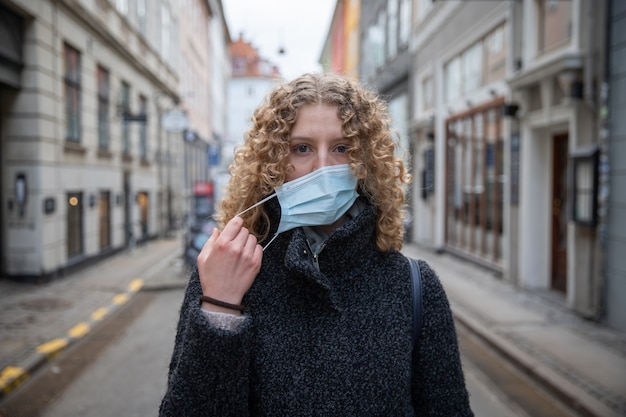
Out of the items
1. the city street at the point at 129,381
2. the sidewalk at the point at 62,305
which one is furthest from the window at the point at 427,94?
the city street at the point at 129,381

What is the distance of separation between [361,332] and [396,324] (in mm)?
114

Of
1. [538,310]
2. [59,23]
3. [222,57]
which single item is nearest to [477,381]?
[538,310]

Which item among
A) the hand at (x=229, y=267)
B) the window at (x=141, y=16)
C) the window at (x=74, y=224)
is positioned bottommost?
the window at (x=74, y=224)

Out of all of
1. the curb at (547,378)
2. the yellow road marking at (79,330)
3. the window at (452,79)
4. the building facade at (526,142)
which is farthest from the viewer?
the window at (452,79)

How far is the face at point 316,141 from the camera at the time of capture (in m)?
1.62

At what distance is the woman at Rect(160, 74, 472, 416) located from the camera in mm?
1449

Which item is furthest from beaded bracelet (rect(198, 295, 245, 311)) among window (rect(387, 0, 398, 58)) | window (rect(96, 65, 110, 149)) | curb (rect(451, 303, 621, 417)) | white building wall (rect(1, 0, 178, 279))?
window (rect(387, 0, 398, 58))

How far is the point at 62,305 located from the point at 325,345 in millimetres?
8387

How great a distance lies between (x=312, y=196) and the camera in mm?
1631

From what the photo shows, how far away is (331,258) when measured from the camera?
163 cm

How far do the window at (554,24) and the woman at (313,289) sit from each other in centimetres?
816

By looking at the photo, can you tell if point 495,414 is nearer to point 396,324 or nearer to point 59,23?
point 396,324

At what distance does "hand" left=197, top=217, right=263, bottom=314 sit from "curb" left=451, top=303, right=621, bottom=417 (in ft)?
13.8

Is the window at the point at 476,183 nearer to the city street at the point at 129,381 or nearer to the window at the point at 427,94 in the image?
the window at the point at 427,94
